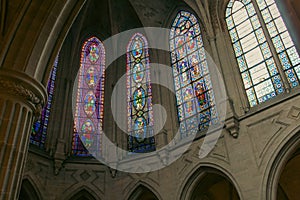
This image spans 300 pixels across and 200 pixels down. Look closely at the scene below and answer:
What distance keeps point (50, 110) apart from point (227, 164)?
6.33m

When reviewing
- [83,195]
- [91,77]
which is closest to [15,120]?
[83,195]

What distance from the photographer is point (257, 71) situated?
32.2 ft

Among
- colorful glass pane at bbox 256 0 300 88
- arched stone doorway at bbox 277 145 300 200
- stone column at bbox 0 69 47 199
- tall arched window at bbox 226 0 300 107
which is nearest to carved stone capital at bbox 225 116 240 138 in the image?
tall arched window at bbox 226 0 300 107

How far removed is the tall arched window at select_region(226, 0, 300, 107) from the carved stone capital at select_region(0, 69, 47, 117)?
5844 mm

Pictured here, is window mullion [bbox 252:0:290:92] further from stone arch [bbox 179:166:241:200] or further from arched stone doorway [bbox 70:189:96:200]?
arched stone doorway [bbox 70:189:96:200]

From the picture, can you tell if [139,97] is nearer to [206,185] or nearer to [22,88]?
[206,185]

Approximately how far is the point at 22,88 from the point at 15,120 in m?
0.61

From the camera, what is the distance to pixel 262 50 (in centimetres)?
998

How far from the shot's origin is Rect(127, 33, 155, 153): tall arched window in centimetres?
1155

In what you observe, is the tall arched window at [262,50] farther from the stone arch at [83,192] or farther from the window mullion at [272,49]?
the stone arch at [83,192]

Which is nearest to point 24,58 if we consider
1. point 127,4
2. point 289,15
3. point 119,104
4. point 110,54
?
point 289,15

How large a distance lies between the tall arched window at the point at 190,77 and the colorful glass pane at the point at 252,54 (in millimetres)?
1195

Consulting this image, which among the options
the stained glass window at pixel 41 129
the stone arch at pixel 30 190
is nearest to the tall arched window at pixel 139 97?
the stained glass window at pixel 41 129

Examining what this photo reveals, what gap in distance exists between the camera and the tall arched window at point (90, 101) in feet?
38.3
